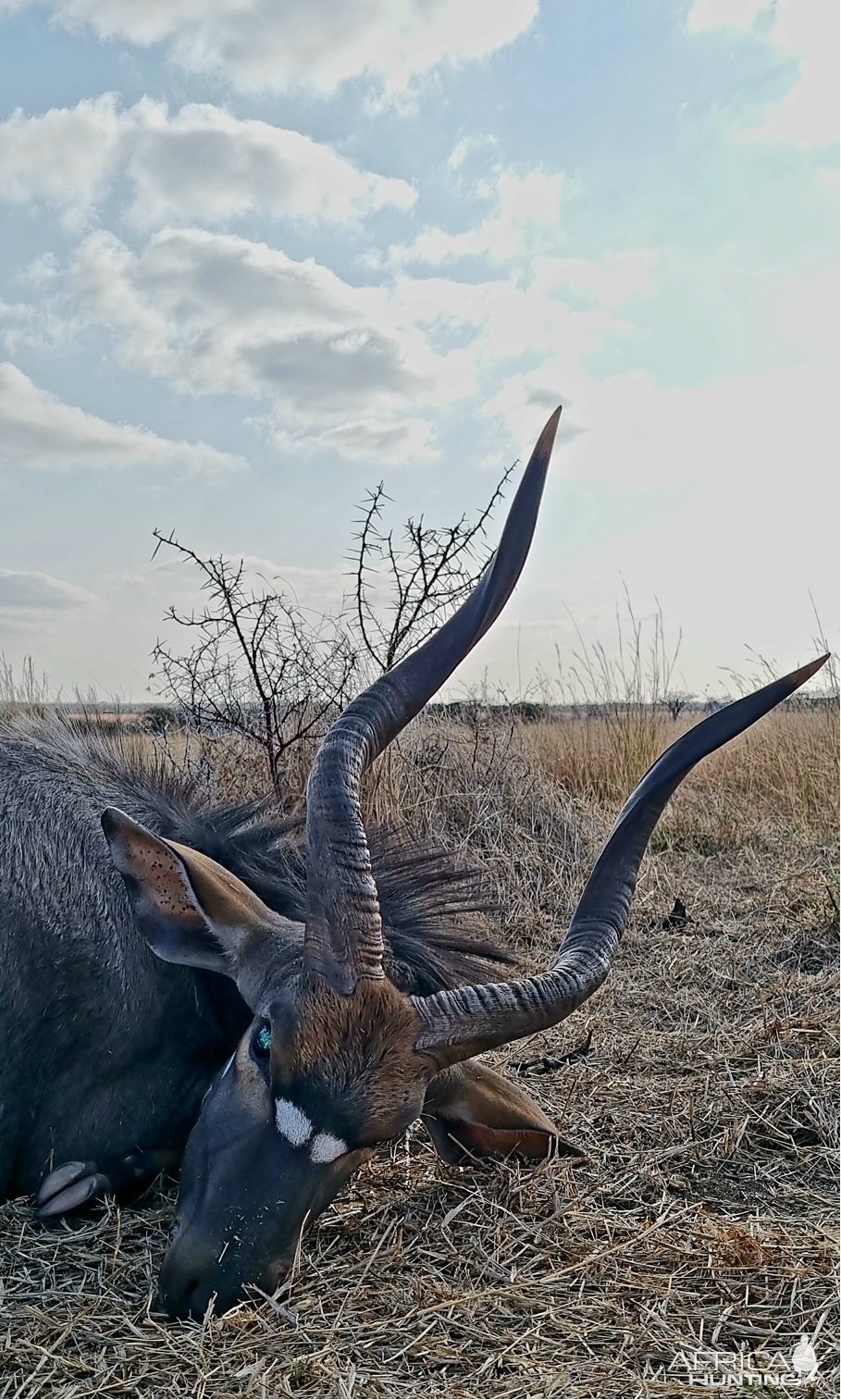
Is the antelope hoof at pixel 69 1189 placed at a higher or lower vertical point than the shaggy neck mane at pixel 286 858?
lower

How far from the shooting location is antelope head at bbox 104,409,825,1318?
2939 millimetres

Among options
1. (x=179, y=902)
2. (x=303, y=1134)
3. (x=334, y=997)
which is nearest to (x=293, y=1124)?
(x=303, y=1134)

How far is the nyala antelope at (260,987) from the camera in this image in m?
2.96

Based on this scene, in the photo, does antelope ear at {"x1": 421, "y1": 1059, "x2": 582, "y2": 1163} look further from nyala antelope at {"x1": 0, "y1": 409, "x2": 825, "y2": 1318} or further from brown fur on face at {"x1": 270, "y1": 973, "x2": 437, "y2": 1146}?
brown fur on face at {"x1": 270, "y1": 973, "x2": 437, "y2": 1146}

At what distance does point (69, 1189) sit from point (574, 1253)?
1.52m

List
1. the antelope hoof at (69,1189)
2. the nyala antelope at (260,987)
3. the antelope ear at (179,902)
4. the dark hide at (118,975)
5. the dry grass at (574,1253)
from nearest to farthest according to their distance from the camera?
the dry grass at (574,1253), the nyala antelope at (260,987), the antelope ear at (179,902), the antelope hoof at (69,1189), the dark hide at (118,975)

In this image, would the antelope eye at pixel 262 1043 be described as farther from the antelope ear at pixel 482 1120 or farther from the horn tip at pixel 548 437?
the horn tip at pixel 548 437

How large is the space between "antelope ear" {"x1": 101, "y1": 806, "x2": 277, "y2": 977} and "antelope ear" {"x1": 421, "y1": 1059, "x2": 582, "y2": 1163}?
759 millimetres

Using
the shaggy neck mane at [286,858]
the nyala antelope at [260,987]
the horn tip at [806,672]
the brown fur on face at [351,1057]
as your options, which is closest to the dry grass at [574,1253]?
the nyala antelope at [260,987]

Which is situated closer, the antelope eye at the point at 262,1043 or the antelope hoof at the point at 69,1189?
the antelope eye at the point at 262,1043

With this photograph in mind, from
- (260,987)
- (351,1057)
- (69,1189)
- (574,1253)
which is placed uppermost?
(260,987)

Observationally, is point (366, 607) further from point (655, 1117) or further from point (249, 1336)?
point (249, 1336)

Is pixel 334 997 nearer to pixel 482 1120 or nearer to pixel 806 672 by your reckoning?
pixel 482 1120

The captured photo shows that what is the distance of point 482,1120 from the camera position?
364cm
